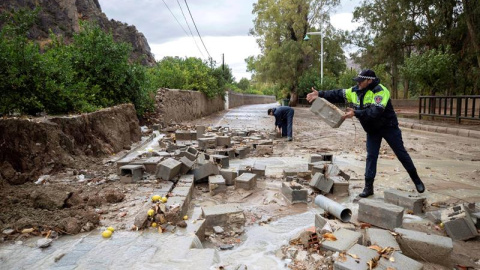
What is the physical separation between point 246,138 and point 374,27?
21.3 metres

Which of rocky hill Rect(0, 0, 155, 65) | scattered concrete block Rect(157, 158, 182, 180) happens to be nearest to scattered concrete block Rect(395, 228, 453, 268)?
scattered concrete block Rect(157, 158, 182, 180)

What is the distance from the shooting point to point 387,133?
4504 millimetres

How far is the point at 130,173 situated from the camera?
496 centimetres

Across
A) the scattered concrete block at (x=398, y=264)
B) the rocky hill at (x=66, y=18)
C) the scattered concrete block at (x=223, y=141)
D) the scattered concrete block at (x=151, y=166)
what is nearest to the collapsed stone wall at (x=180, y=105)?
the scattered concrete block at (x=223, y=141)

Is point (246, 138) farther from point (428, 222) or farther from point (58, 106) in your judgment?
point (428, 222)

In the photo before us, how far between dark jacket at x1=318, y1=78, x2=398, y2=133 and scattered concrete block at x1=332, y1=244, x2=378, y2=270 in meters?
1.94

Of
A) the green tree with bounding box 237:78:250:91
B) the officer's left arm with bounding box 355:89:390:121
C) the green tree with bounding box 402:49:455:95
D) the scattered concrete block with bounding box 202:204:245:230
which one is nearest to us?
the scattered concrete block with bounding box 202:204:245:230

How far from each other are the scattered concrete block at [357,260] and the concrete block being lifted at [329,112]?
6.42 ft

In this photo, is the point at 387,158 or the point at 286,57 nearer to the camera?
the point at 387,158

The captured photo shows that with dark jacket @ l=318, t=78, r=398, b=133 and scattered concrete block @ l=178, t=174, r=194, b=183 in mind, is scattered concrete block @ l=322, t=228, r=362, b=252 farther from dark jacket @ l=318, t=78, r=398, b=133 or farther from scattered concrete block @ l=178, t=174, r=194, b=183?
scattered concrete block @ l=178, t=174, r=194, b=183

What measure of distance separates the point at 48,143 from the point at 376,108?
4.91m

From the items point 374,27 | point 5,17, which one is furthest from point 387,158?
point 374,27

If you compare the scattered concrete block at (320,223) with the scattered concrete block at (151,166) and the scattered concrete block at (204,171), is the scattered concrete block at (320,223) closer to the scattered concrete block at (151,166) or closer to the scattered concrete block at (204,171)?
the scattered concrete block at (204,171)

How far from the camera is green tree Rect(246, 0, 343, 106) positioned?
106 ft
